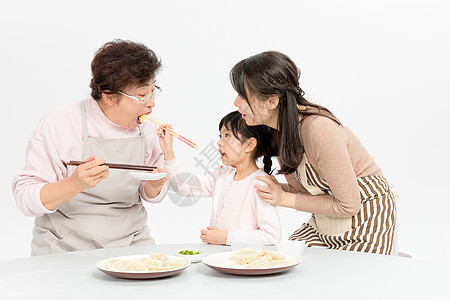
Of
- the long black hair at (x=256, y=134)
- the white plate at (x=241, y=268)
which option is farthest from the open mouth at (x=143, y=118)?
the white plate at (x=241, y=268)

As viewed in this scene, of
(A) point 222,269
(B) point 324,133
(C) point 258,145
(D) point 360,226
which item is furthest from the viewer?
(C) point 258,145

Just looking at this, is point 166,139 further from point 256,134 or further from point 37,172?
point 37,172

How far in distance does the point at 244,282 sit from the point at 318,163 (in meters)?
0.78

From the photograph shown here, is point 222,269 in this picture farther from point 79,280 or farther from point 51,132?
point 51,132

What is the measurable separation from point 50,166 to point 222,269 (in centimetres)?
110

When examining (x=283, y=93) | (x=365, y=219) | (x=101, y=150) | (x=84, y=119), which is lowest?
(x=365, y=219)

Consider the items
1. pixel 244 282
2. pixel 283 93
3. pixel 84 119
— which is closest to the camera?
pixel 244 282

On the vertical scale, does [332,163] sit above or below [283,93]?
below

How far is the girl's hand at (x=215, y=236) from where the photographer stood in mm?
2211

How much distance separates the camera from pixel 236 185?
2.42 metres

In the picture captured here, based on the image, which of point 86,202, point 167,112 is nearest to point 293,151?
point 86,202

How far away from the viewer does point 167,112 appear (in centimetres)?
424

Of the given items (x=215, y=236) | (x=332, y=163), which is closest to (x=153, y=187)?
(x=215, y=236)

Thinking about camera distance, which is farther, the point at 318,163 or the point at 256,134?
the point at 256,134
